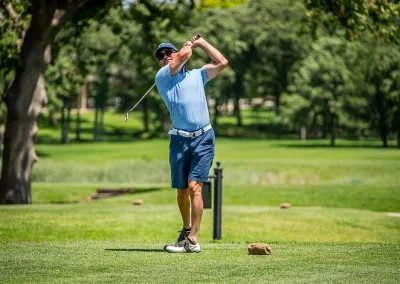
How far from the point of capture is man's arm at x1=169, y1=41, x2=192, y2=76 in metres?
10.7

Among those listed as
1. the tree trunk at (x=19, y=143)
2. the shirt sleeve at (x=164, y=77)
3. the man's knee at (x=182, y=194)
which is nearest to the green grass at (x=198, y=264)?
the man's knee at (x=182, y=194)

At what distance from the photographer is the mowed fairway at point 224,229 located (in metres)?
9.06

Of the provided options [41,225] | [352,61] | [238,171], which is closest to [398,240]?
[41,225]

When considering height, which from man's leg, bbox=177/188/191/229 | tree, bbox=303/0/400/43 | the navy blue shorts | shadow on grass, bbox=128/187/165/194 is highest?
tree, bbox=303/0/400/43

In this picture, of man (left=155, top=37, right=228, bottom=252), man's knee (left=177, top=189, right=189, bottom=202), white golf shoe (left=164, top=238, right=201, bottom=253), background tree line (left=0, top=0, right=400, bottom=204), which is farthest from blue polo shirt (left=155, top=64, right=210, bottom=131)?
background tree line (left=0, top=0, right=400, bottom=204)

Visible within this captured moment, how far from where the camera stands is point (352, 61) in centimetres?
7425

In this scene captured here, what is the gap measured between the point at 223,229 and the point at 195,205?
8750mm

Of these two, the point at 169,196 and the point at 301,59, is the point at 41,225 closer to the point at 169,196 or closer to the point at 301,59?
the point at 169,196

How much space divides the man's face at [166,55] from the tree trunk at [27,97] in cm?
1180

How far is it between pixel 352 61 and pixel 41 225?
190ft

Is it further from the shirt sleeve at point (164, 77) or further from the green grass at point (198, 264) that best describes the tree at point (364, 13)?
the green grass at point (198, 264)

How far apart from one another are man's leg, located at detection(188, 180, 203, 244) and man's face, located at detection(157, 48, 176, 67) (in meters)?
1.32

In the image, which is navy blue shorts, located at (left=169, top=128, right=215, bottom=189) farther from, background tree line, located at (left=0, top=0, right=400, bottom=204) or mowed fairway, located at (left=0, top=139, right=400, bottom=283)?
background tree line, located at (left=0, top=0, right=400, bottom=204)

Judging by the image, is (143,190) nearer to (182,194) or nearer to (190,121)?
(182,194)
